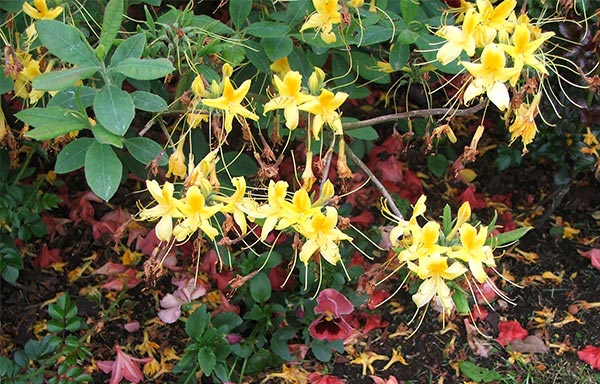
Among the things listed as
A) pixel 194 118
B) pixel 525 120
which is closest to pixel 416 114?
pixel 525 120

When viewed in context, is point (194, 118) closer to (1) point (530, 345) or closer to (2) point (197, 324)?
(2) point (197, 324)

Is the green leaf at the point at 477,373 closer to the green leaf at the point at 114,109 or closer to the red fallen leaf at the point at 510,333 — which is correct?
the red fallen leaf at the point at 510,333

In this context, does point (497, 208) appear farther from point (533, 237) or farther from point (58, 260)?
A: point (58, 260)

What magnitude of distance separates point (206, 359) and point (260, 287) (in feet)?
0.77

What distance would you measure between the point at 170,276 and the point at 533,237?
109 centimetres

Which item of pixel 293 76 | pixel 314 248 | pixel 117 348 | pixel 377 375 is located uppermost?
pixel 293 76

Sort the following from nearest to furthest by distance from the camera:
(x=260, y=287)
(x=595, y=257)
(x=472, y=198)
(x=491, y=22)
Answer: (x=491, y=22)
(x=260, y=287)
(x=595, y=257)
(x=472, y=198)

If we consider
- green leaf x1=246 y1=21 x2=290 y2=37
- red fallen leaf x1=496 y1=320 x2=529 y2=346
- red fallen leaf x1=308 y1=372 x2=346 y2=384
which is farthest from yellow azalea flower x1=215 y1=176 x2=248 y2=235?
red fallen leaf x1=496 y1=320 x2=529 y2=346

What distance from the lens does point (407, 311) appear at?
2158 millimetres

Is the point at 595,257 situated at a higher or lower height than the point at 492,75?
lower

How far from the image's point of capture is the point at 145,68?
4.07 ft

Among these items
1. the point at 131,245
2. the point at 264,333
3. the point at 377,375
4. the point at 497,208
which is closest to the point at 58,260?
the point at 131,245

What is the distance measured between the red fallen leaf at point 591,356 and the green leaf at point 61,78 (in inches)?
57.1

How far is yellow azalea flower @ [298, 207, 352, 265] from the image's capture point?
126 cm
